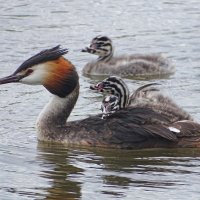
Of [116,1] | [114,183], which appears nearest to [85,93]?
[114,183]

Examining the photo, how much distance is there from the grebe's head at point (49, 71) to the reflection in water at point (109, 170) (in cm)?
73

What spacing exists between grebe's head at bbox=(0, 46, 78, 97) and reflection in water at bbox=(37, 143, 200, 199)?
0.73m

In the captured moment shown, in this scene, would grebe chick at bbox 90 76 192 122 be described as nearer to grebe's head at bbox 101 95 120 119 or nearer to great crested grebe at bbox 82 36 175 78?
grebe's head at bbox 101 95 120 119

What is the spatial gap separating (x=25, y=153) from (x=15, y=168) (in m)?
0.75

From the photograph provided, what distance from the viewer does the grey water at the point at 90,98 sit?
34.5 ft

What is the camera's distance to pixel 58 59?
12445mm

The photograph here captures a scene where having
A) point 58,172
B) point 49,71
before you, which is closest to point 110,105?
point 49,71

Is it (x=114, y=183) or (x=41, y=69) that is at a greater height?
(x=41, y=69)

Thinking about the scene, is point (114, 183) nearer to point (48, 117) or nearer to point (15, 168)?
point (15, 168)

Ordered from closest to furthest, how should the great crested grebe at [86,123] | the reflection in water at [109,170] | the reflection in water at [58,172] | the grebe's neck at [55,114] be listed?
the reflection in water at [58,172] → the reflection in water at [109,170] → the great crested grebe at [86,123] → the grebe's neck at [55,114]

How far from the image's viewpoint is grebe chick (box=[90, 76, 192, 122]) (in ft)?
41.7

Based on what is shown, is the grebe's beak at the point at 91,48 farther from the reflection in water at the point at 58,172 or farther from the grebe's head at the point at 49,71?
the reflection in water at the point at 58,172

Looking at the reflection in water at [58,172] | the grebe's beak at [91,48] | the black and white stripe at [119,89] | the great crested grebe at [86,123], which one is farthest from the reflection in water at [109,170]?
the grebe's beak at [91,48]

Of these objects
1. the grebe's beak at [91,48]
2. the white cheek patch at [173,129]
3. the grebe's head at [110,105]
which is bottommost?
the white cheek patch at [173,129]
